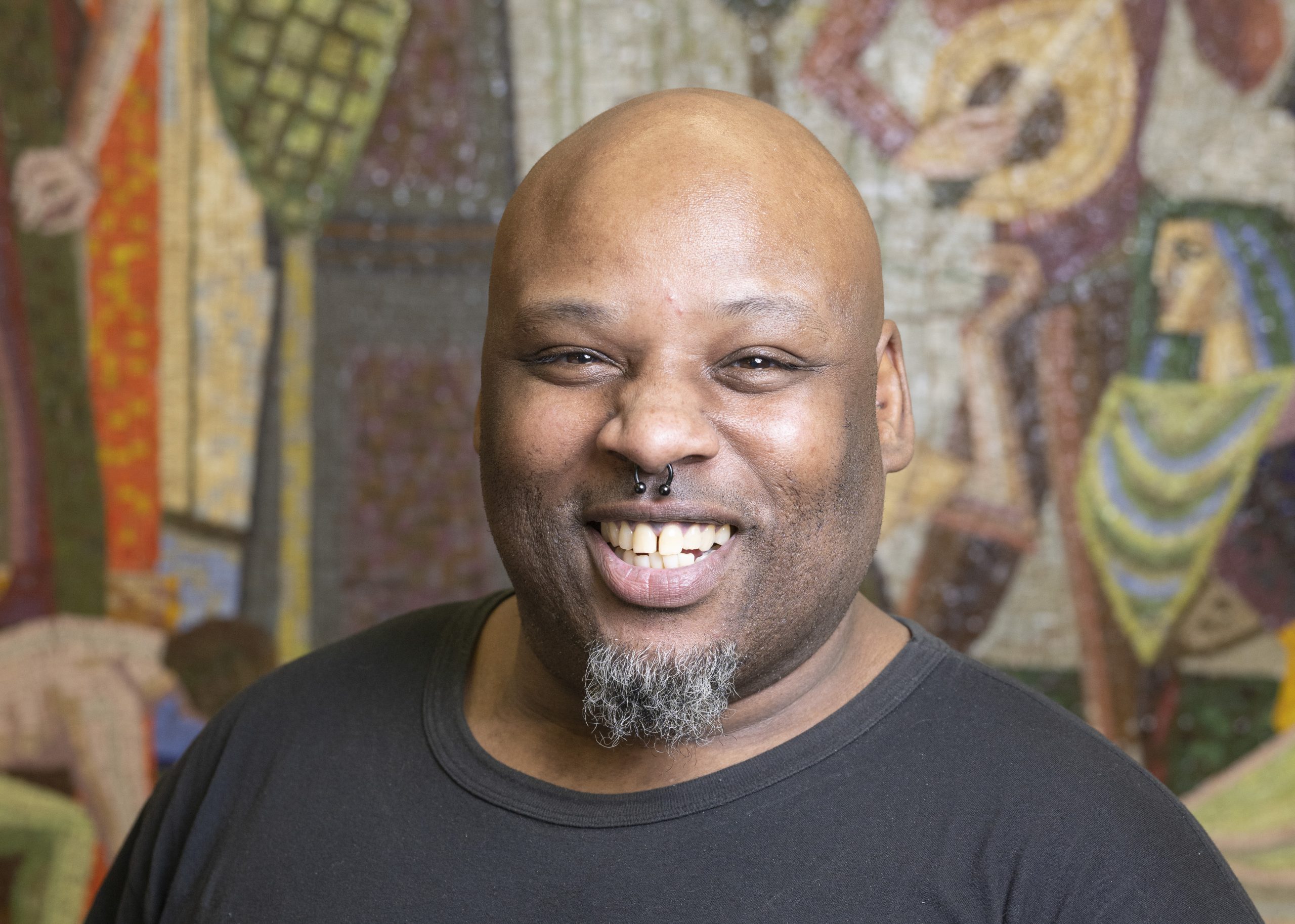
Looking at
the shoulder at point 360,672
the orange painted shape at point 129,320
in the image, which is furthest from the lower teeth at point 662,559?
the orange painted shape at point 129,320

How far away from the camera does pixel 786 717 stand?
4.45 feet

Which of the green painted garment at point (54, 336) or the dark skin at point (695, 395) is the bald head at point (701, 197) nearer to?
the dark skin at point (695, 395)

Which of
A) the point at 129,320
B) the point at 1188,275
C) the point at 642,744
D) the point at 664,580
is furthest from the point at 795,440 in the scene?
the point at 129,320

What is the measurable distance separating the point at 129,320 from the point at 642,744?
186cm

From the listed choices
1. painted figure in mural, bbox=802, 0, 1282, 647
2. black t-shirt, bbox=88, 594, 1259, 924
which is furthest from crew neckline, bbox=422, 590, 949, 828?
painted figure in mural, bbox=802, 0, 1282, 647

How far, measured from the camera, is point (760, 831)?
1.26 m

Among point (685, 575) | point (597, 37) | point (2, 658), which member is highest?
point (597, 37)

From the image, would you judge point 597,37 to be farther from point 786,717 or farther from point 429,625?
point 786,717

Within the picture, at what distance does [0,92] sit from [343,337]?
0.91 m

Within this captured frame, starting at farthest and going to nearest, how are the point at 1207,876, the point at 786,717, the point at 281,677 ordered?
1. the point at 281,677
2. the point at 786,717
3. the point at 1207,876

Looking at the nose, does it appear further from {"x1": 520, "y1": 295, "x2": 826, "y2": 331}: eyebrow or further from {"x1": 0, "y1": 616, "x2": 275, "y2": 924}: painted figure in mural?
{"x1": 0, "y1": 616, "x2": 275, "y2": 924}: painted figure in mural

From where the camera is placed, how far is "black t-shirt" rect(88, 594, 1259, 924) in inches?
47.3

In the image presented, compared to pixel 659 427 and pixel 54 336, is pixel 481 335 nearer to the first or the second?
pixel 54 336

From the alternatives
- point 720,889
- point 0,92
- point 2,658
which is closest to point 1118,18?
point 720,889
